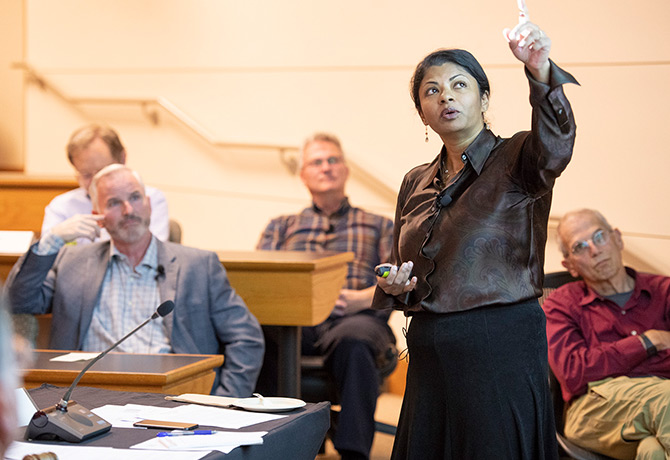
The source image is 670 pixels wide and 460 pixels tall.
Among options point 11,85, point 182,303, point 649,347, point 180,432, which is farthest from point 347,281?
point 11,85

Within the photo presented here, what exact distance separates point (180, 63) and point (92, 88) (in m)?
0.72

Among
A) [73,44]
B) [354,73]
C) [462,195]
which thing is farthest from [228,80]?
[462,195]

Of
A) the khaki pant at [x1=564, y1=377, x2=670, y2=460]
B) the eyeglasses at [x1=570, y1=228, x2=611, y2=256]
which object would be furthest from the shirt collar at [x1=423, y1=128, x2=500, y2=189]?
the eyeglasses at [x1=570, y1=228, x2=611, y2=256]

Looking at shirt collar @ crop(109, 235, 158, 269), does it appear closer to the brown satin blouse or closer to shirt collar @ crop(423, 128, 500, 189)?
the brown satin blouse

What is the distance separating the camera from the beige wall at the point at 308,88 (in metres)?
3.48

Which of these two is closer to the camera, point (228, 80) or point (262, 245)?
point (262, 245)

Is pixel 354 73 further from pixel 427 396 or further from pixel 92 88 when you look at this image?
pixel 427 396

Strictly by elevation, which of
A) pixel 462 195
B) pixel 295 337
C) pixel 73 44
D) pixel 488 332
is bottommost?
pixel 295 337

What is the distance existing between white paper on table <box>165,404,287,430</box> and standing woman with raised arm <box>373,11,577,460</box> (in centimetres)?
35

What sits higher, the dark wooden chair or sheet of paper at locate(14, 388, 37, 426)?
sheet of paper at locate(14, 388, 37, 426)

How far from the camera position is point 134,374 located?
1.98 metres

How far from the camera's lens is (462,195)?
165 centimetres

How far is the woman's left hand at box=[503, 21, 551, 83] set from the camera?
1.42 m

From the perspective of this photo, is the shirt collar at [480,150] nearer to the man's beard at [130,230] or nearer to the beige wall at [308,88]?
the man's beard at [130,230]
